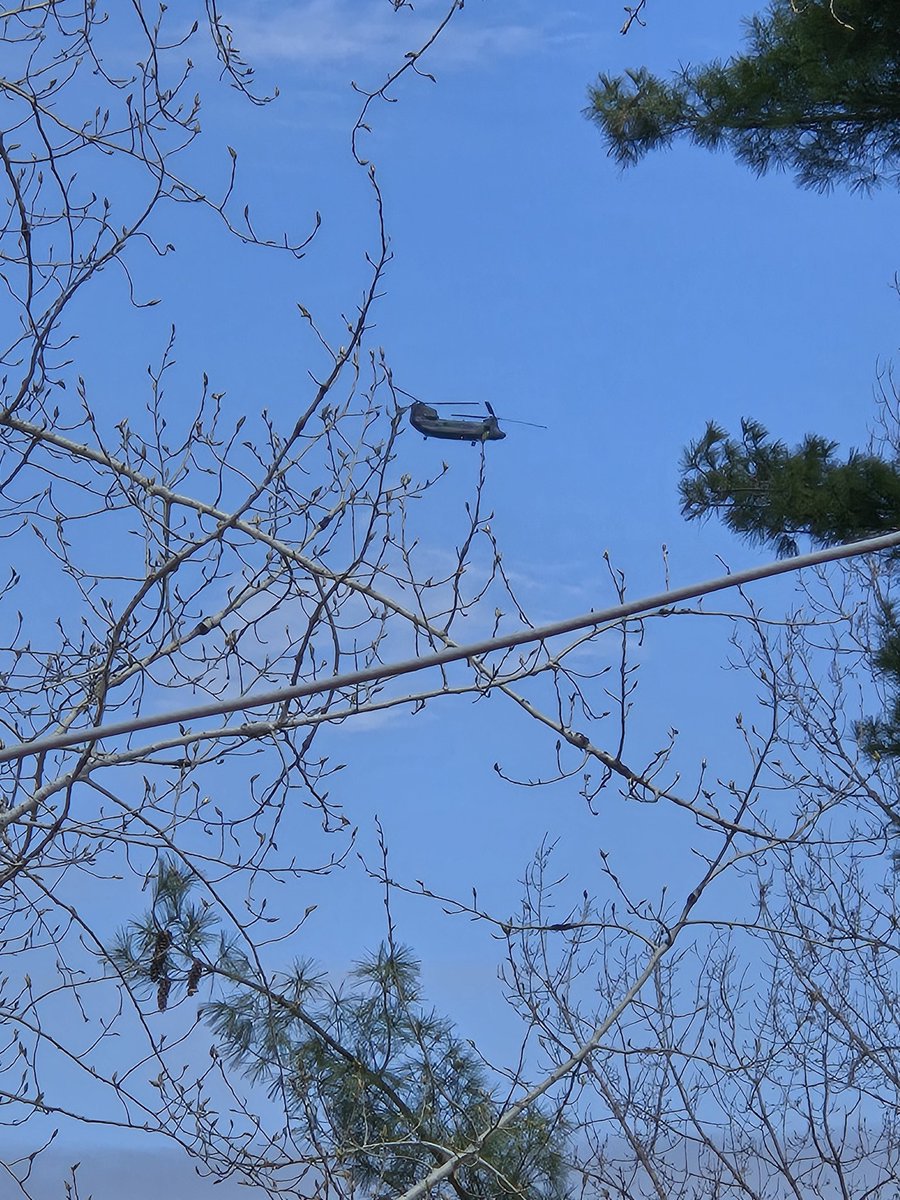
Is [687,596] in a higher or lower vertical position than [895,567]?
lower

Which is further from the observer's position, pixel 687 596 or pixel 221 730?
pixel 221 730

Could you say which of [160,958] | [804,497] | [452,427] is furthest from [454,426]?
[804,497]

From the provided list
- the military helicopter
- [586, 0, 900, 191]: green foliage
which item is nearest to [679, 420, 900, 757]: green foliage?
[586, 0, 900, 191]: green foliage

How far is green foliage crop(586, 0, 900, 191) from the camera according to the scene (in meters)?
6.43

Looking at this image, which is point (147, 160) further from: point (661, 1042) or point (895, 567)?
point (895, 567)

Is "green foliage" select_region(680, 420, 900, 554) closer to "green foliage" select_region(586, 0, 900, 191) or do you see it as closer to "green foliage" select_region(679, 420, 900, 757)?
"green foliage" select_region(679, 420, 900, 757)

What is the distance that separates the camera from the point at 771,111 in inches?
260

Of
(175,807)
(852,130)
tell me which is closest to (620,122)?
(852,130)

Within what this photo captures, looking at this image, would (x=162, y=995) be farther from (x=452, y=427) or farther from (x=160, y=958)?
(x=452, y=427)

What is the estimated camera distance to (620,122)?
6.66 m

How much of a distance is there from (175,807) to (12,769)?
344mm

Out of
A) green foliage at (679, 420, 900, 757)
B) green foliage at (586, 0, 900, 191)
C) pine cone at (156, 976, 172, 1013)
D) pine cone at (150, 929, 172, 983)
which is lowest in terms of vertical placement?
pine cone at (156, 976, 172, 1013)

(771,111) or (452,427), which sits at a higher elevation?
(771,111)

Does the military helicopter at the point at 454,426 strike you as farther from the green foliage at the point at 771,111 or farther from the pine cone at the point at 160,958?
the green foliage at the point at 771,111
